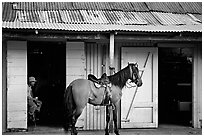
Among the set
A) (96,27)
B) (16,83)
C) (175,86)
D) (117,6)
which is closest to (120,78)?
(96,27)

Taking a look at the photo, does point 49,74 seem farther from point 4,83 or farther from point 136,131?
point 136,131

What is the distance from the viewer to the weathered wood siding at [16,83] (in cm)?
839

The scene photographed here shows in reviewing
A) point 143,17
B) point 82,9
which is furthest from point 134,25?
point 82,9

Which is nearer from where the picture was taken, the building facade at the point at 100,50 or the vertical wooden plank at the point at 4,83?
the building facade at the point at 100,50

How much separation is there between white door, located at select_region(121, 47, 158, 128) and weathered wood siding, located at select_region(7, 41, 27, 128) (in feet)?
7.08

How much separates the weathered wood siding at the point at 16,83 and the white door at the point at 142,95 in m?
2.16

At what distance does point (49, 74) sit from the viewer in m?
11.0

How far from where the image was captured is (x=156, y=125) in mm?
9117

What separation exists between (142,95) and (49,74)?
3028mm

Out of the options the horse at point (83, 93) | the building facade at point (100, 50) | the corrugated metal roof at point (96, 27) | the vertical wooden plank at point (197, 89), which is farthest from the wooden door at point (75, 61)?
the vertical wooden plank at point (197, 89)

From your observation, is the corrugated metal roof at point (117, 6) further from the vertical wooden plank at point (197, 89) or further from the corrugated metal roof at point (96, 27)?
the corrugated metal roof at point (96, 27)

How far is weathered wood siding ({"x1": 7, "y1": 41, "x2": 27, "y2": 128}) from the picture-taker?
8391 millimetres

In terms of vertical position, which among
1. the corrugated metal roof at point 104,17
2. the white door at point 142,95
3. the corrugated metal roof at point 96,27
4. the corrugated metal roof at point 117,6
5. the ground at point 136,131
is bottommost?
the ground at point 136,131

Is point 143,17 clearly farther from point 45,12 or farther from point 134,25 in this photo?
point 45,12
